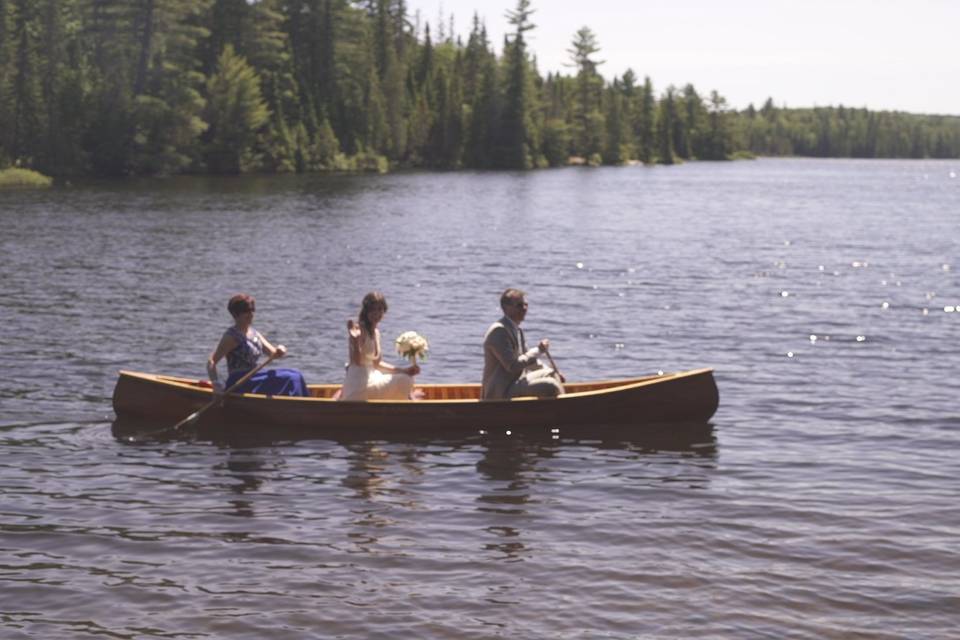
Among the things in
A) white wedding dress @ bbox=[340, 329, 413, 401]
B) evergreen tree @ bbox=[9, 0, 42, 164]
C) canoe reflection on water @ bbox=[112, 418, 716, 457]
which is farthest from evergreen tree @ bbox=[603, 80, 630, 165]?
white wedding dress @ bbox=[340, 329, 413, 401]

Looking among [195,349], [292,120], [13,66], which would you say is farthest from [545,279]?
[292,120]

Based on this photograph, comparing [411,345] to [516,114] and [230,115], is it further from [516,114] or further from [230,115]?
[516,114]

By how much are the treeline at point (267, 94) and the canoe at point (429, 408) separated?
66.9 meters

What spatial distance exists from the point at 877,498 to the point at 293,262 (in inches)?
1062

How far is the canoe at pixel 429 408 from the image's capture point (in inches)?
596

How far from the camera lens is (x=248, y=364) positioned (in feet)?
50.6

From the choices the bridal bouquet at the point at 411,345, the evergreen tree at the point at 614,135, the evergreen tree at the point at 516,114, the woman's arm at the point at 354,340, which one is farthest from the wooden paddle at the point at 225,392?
the evergreen tree at the point at 614,135

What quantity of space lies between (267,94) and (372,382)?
93417mm

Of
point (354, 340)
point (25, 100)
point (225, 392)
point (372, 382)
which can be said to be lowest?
point (225, 392)

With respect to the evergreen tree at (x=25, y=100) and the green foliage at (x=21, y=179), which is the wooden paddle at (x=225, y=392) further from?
the evergreen tree at (x=25, y=100)

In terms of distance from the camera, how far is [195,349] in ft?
72.6

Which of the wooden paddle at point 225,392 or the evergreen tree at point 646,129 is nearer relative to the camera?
the wooden paddle at point 225,392

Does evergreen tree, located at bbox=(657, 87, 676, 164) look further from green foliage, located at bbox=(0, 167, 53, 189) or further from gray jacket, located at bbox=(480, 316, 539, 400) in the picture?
gray jacket, located at bbox=(480, 316, 539, 400)

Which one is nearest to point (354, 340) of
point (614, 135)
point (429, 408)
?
point (429, 408)
